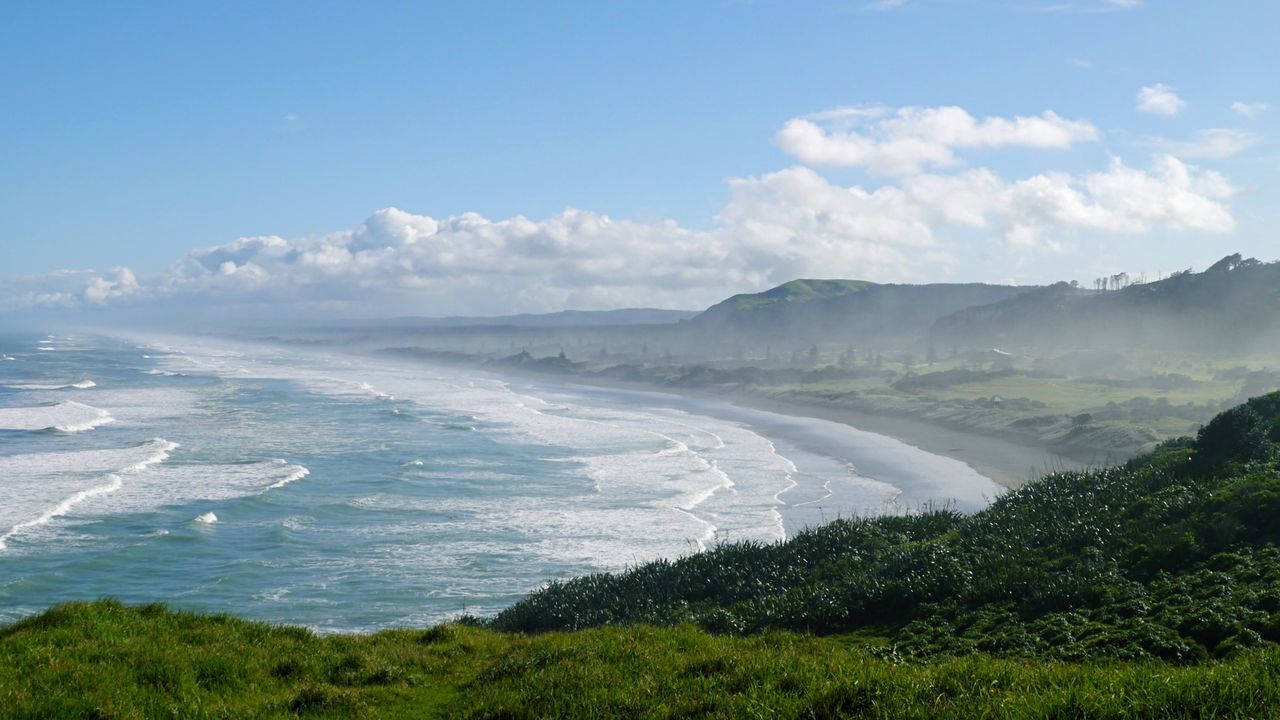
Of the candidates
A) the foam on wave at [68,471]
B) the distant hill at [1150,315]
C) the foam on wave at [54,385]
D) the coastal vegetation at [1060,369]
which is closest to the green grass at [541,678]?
the foam on wave at [68,471]

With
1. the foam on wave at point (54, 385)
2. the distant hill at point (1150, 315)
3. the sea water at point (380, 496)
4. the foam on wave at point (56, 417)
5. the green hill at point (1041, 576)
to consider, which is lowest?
the sea water at point (380, 496)

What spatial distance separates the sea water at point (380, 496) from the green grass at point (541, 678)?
10.4m

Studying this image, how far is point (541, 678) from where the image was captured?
8.86 metres

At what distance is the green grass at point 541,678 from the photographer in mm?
6129

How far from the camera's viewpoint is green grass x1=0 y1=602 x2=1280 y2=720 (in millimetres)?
6129

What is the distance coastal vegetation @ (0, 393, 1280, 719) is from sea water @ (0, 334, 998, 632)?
27.7 feet

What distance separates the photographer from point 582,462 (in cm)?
4572

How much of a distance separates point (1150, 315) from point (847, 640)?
16197 cm

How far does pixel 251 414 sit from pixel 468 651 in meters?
57.3

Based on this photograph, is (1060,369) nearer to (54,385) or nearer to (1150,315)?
(1150,315)

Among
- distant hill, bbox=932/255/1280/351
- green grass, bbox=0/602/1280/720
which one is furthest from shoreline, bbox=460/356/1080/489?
distant hill, bbox=932/255/1280/351

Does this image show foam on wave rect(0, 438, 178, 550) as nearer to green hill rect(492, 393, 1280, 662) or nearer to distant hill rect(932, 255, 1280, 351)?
green hill rect(492, 393, 1280, 662)

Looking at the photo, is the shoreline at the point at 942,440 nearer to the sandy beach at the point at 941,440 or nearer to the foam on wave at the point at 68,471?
the sandy beach at the point at 941,440

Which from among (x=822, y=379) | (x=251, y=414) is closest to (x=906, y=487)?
(x=251, y=414)
